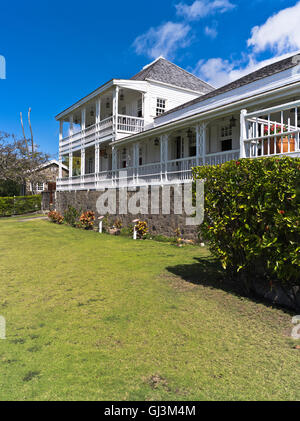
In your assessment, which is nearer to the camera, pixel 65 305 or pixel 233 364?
pixel 233 364

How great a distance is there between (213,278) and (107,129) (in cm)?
1585

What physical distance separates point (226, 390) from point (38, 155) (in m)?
40.5

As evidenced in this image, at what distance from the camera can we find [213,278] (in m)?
6.34

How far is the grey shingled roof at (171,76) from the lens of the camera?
68.7 ft

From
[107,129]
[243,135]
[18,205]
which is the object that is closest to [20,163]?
[18,205]

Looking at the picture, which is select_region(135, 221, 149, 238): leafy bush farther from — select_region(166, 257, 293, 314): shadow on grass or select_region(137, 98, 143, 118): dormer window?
select_region(137, 98, 143, 118): dormer window

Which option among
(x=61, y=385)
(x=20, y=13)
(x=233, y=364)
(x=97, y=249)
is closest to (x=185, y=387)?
(x=233, y=364)

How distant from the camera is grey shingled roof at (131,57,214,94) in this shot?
68.7 ft

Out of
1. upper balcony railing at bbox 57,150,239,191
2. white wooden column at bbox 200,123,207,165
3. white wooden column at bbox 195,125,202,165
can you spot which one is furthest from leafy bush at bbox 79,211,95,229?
white wooden column at bbox 200,123,207,165

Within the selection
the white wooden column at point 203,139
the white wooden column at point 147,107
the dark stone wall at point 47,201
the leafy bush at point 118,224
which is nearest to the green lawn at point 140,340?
the white wooden column at point 203,139

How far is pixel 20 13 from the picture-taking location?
15133 millimetres

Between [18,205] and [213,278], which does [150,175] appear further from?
[18,205]

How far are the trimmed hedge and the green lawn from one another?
2380cm

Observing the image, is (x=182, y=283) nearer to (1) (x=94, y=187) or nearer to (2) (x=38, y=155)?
(1) (x=94, y=187)
